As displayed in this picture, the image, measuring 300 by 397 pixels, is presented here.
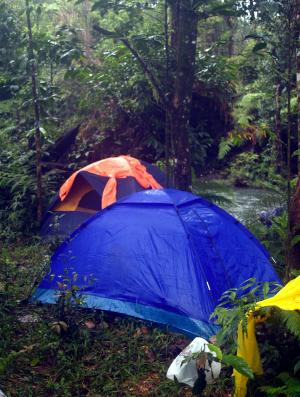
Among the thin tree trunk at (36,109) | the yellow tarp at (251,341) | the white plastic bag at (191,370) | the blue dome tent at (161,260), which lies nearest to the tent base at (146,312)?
the blue dome tent at (161,260)

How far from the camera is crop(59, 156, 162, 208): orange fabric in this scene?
718 cm

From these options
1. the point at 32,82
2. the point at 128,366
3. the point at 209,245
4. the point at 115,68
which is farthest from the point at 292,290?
the point at 115,68

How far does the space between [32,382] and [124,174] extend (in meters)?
4.28

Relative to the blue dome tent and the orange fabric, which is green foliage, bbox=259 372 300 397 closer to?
the blue dome tent

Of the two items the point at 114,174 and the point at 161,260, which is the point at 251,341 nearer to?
the point at 161,260

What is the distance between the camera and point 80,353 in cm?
386

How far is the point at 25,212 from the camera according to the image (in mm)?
7578

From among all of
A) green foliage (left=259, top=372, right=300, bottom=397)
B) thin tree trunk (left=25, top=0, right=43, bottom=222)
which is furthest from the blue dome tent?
thin tree trunk (left=25, top=0, right=43, bottom=222)

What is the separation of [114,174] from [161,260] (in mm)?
3020

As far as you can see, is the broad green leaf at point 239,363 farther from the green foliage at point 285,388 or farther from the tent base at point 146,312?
the tent base at point 146,312

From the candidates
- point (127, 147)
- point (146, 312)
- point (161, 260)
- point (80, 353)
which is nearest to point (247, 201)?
point (127, 147)

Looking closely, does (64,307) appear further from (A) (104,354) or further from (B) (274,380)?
(B) (274,380)

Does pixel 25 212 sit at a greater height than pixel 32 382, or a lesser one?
greater

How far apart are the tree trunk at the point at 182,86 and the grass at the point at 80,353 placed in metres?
2.59
